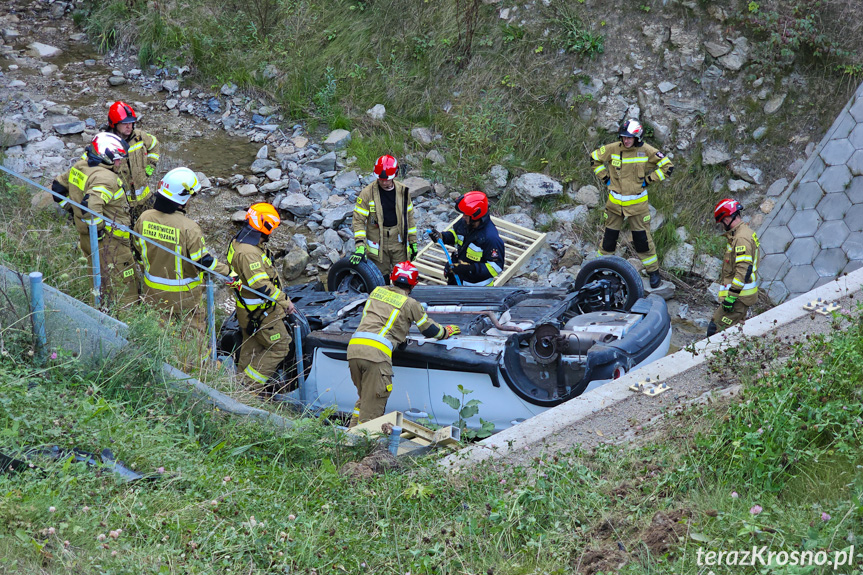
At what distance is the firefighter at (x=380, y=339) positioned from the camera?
5.09 meters

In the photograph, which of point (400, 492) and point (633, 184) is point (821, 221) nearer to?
point (633, 184)

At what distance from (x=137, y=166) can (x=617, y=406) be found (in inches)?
195

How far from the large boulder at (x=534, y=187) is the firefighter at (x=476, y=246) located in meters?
2.08

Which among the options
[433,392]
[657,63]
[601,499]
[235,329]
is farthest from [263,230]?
[657,63]

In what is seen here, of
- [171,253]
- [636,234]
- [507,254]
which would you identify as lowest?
[507,254]

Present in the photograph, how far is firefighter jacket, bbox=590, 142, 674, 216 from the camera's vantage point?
7551 millimetres

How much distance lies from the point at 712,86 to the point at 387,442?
6.60 meters

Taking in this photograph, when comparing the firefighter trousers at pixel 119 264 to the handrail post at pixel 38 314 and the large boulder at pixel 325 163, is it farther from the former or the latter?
the large boulder at pixel 325 163

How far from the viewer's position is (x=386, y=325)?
514 centimetres

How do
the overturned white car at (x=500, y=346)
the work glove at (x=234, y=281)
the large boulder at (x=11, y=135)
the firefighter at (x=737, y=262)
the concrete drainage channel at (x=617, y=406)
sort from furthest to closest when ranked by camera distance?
the large boulder at (x=11, y=135) < the firefighter at (x=737, y=262) < the work glove at (x=234, y=281) < the overturned white car at (x=500, y=346) < the concrete drainage channel at (x=617, y=406)

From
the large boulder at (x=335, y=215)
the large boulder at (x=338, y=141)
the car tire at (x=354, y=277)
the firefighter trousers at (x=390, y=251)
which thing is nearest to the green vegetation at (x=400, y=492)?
the car tire at (x=354, y=277)

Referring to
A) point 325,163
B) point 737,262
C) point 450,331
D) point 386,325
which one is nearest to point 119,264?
point 386,325

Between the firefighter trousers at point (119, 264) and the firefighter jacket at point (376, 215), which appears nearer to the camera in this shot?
the firefighter trousers at point (119, 264)

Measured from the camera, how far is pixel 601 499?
135 inches
